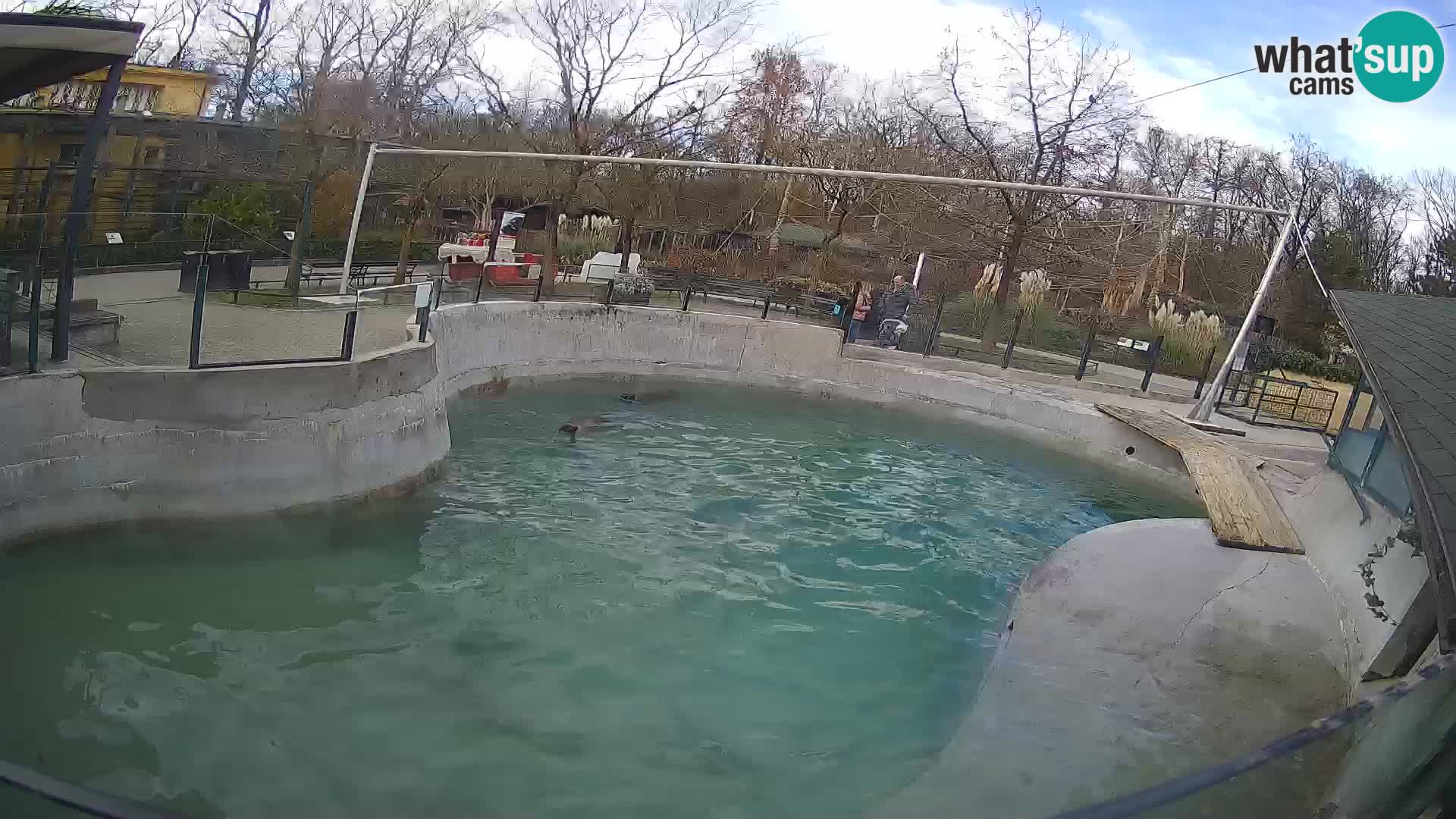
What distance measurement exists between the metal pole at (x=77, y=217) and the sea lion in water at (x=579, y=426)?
751cm

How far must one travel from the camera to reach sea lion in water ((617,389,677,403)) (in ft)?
63.4

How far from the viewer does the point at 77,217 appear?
947 centimetres

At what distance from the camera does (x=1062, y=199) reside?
97.8 ft

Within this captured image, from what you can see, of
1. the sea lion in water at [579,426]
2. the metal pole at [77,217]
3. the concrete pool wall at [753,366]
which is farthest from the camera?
the concrete pool wall at [753,366]

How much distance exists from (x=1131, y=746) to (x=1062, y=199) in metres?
25.9

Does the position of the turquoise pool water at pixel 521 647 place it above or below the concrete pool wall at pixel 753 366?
below

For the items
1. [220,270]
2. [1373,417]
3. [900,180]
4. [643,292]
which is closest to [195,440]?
[220,270]

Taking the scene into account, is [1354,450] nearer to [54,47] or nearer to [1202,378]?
[54,47]

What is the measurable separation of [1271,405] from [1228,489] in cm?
1034

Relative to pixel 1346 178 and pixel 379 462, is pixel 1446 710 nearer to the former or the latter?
pixel 379 462

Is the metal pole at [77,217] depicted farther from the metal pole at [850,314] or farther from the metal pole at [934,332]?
the metal pole at [934,332]

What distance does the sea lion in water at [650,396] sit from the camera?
761 inches

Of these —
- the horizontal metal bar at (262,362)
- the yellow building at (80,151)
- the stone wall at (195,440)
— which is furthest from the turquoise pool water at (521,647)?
the yellow building at (80,151)

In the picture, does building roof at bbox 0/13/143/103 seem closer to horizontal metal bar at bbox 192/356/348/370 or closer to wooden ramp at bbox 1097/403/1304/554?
horizontal metal bar at bbox 192/356/348/370
